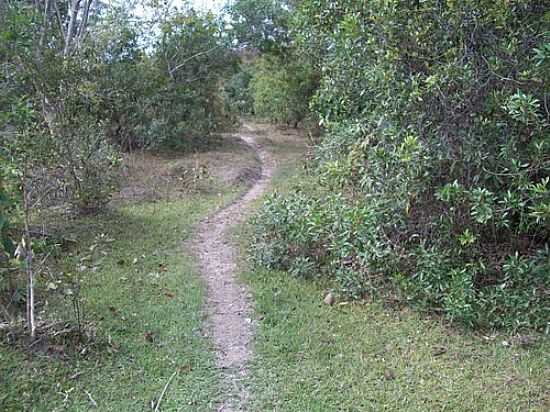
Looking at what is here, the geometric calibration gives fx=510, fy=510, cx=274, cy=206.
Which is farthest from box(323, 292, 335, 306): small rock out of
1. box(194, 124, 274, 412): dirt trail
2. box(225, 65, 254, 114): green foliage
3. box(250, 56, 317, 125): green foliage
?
box(225, 65, 254, 114): green foliage

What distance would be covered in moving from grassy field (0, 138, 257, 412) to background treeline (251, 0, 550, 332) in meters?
1.62

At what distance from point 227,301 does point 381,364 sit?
1.69 metres

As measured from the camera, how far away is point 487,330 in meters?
4.03

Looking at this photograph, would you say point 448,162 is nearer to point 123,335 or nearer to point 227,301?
point 227,301

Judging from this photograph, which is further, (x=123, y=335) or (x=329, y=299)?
(x=329, y=299)

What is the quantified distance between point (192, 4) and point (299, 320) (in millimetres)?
10742

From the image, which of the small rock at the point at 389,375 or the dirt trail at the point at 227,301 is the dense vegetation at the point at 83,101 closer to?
the dirt trail at the point at 227,301

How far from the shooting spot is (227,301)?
4777 millimetres

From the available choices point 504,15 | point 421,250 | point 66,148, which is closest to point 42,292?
point 66,148

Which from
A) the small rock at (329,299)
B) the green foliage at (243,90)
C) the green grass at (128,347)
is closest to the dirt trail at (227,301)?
the green grass at (128,347)

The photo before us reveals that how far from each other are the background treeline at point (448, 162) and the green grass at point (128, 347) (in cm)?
160

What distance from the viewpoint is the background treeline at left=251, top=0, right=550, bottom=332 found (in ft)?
12.8

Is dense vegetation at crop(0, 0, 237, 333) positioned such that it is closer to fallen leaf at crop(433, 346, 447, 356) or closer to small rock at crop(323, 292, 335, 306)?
small rock at crop(323, 292, 335, 306)

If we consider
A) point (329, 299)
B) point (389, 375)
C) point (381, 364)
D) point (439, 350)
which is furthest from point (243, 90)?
point (389, 375)
